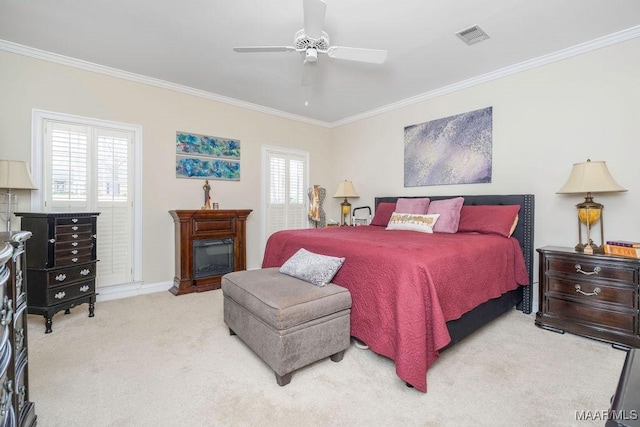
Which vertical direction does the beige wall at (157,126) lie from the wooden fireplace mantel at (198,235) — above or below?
above

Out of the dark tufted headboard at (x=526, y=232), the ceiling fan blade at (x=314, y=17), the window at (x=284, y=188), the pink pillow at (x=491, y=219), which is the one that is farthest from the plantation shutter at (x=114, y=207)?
the dark tufted headboard at (x=526, y=232)

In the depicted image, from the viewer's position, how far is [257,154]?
15.4ft

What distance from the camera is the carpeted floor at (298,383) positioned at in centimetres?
155

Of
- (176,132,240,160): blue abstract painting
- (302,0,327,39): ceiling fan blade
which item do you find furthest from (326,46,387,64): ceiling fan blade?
(176,132,240,160): blue abstract painting

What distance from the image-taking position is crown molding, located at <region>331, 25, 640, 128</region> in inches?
103

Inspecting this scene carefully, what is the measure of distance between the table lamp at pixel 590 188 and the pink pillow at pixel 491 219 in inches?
19.9

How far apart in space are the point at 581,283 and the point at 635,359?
2019 mm

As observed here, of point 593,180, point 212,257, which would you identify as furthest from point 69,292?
point 593,180

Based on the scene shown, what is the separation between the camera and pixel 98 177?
336 cm

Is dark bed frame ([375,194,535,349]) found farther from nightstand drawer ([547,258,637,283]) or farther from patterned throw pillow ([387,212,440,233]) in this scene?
patterned throw pillow ([387,212,440,233])

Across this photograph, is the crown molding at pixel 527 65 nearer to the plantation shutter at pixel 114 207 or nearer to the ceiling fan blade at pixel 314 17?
the ceiling fan blade at pixel 314 17

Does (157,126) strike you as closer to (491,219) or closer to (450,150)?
(450,150)

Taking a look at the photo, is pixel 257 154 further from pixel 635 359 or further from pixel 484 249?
pixel 635 359

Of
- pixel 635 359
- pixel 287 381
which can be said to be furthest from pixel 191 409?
pixel 635 359
